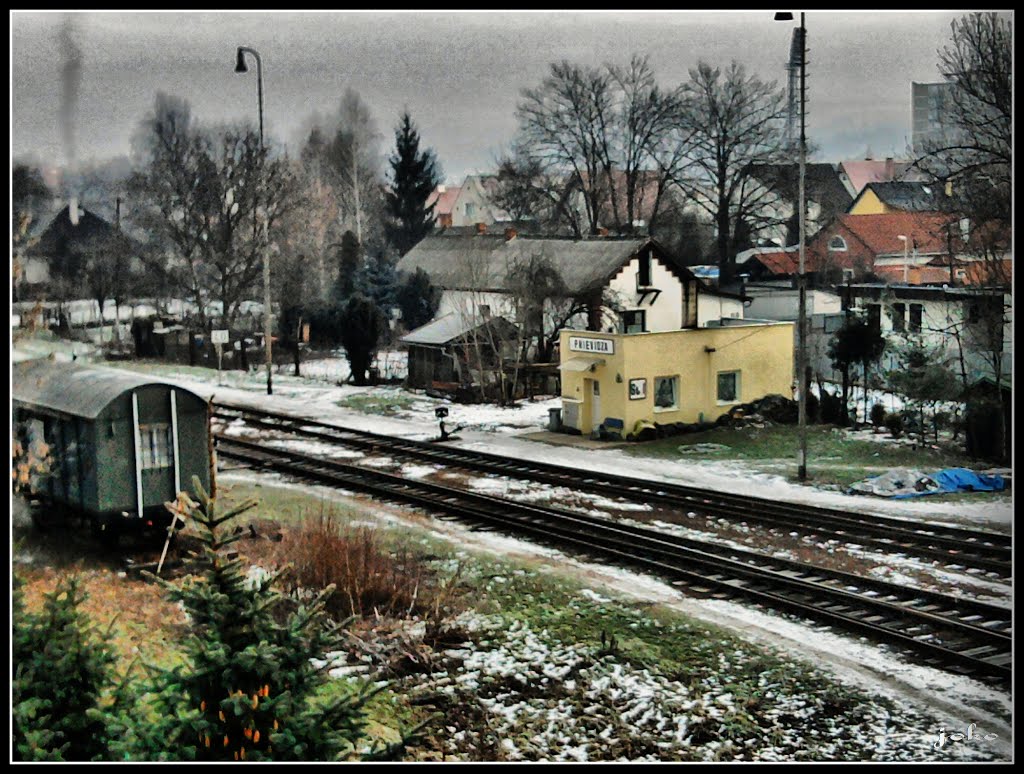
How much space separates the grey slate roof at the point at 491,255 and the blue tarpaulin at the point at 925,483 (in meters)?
2.72

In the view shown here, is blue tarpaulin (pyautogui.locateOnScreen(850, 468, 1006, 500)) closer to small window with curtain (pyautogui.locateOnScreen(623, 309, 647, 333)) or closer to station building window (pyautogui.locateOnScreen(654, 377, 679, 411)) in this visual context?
station building window (pyautogui.locateOnScreen(654, 377, 679, 411))

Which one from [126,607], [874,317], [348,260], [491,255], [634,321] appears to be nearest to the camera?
[126,607]

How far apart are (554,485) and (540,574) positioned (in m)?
1.92

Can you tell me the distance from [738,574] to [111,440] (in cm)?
395

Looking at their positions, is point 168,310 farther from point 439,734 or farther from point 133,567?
point 439,734

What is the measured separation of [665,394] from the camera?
1157 cm

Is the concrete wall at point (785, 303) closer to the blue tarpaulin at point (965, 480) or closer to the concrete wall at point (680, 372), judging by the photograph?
the concrete wall at point (680, 372)

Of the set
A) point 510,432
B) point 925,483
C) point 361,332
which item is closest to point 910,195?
point 925,483

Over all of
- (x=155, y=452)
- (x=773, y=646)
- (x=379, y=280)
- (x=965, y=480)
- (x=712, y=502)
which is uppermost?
(x=379, y=280)

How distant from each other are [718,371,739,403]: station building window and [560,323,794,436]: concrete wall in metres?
0.04

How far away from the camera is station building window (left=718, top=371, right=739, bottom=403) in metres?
11.2

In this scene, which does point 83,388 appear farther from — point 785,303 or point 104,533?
point 785,303

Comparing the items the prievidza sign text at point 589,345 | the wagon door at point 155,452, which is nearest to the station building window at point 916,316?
the prievidza sign text at point 589,345

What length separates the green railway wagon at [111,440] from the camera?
694 cm
